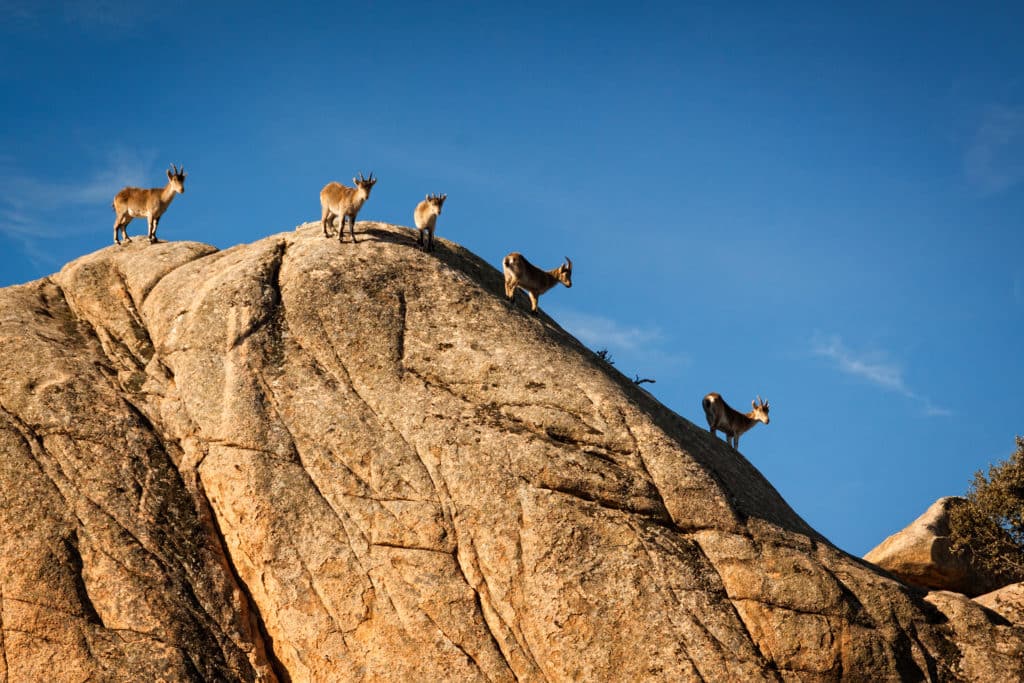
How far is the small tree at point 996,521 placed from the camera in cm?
3431

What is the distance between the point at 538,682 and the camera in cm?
2283

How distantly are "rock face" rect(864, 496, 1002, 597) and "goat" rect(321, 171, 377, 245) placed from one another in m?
21.4

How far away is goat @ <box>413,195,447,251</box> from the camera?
3212 centimetres

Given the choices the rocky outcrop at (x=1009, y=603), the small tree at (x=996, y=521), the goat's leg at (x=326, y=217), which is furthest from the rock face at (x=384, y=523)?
the small tree at (x=996, y=521)

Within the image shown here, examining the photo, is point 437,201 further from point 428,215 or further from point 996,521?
point 996,521

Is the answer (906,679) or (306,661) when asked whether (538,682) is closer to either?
(306,661)

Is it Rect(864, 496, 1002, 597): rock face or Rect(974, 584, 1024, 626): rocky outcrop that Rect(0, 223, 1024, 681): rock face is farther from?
Rect(864, 496, 1002, 597): rock face

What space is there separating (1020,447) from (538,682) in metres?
19.4

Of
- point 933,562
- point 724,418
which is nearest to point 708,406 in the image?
point 724,418

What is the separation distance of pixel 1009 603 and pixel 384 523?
1565 centimetres

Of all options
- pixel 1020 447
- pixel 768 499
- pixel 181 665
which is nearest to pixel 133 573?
pixel 181 665

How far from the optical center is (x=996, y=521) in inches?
1393

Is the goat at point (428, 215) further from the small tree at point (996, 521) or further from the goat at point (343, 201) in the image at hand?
the small tree at point (996, 521)

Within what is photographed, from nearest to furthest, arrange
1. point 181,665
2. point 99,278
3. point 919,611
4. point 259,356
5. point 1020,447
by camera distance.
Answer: point 181,665, point 919,611, point 259,356, point 99,278, point 1020,447
